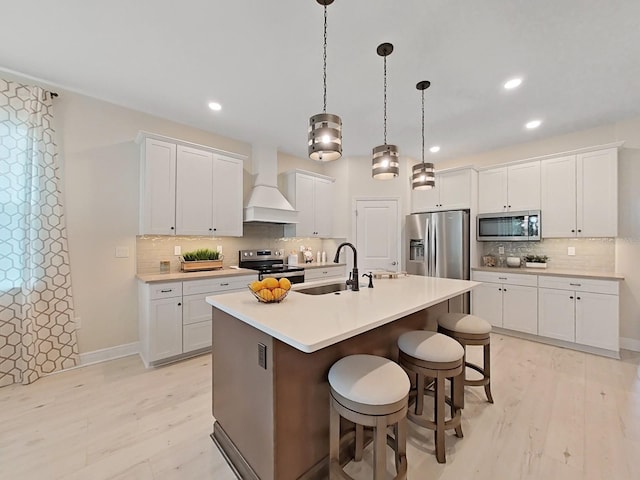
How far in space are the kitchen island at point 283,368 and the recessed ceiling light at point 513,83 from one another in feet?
7.43

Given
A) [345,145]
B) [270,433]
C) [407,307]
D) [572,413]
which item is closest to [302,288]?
[407,307]

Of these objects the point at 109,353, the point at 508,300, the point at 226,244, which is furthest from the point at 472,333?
the point at 109,353

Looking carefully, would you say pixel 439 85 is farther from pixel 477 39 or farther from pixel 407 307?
pixel 407 307

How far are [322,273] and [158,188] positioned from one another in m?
2.65

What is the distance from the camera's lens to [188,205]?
3.38 metres

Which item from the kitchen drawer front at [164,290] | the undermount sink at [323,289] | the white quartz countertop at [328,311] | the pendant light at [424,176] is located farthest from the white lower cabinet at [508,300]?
the kitchen drawer front at [164,290]

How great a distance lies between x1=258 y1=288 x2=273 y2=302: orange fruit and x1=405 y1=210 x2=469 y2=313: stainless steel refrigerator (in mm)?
3294

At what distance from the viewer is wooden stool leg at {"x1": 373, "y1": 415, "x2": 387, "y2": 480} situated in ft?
3.95

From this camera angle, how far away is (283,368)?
1.34 m

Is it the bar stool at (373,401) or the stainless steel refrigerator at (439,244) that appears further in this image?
the stainless steel refrigerator at (439,244)

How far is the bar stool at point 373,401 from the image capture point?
1224mm

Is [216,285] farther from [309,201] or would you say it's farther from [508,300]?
[508,300]

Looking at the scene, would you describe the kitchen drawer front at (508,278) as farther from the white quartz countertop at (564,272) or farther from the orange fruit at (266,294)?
the orange fruit at (266,294)

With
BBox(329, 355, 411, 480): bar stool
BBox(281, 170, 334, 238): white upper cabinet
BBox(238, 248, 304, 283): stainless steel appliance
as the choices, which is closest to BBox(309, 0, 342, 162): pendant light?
BBox(329, 355, 411, 480): bar stool
